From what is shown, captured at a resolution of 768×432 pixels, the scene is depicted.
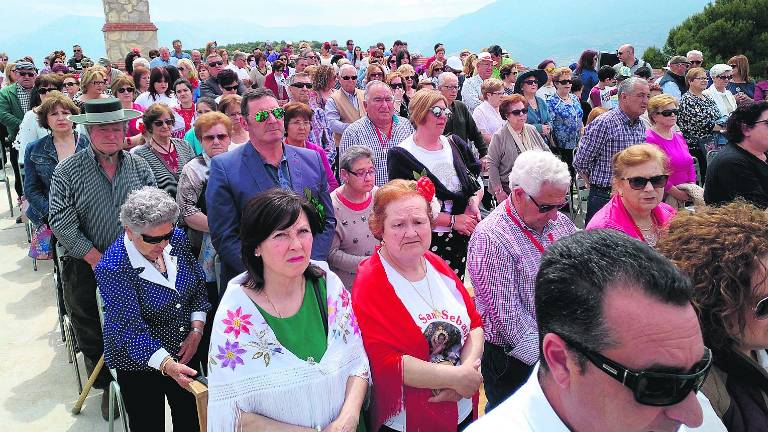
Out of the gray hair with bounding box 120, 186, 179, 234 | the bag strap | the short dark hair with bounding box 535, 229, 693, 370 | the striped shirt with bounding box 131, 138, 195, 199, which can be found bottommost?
the striped shirt with bounding box 131, 138, 195, 199

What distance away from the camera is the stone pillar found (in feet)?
62.1

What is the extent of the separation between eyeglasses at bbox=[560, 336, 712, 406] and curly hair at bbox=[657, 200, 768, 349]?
73 cm

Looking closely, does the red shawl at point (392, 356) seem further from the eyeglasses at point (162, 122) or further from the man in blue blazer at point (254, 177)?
the eyeglasses at point (162, 122)

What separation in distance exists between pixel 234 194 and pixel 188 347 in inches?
36.2

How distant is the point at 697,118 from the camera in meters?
7.67

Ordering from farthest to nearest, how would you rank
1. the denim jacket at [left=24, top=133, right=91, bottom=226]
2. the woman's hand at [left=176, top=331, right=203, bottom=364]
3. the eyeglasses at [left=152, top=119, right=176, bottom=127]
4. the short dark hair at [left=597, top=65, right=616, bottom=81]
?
1. the short dark hair at [left=597, top=65, right=616, bottom=81]
2. the eyeglasses at [left=152, top=119, right=176, bottom=127]
3. the denim jacket at [left=24, top=133, right=91, bottom=226]
4. the woman's hand at [left=176, top=331, right=203, bottom=364]

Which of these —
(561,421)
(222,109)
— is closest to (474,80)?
(222,109)

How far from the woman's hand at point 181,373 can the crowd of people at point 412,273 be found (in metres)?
0.01

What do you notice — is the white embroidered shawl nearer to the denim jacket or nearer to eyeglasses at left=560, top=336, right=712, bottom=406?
eyeglasses at left=560, top=336, right=712, bottom=406

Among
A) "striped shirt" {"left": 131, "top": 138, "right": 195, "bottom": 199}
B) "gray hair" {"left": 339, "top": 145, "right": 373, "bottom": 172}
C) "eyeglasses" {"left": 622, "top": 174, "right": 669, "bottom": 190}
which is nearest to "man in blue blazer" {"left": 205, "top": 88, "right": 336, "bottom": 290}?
"gray hair" {"left": 339, "top": 145, "right": 373, "bottom": 172}

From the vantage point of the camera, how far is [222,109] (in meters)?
5.45

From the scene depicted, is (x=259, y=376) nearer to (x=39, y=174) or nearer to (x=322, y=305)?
(x=322, y=305)

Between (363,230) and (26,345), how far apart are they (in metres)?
3.20

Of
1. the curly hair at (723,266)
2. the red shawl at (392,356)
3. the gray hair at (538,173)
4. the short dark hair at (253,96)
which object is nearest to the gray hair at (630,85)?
the gray hair at (538,173)
